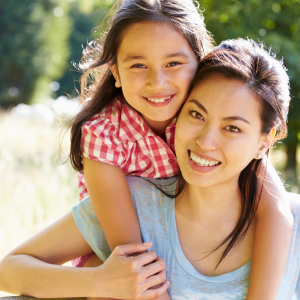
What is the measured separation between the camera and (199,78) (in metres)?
1.91

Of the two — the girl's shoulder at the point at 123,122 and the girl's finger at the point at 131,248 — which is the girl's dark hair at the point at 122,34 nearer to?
the girl's shoulder at the point at 123,122

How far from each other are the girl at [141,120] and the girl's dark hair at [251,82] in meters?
0.08

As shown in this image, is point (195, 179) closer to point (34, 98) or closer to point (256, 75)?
point (256, 75)

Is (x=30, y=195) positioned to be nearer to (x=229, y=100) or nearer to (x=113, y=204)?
(x=113, y=204)

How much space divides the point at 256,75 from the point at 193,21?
649 millimetres

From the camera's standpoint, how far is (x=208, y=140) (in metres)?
1.72

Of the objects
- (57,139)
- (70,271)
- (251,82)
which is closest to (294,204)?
(251,82)

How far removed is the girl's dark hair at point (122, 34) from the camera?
7.00ft

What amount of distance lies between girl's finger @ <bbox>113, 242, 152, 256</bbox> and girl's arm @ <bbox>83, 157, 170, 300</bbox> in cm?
9

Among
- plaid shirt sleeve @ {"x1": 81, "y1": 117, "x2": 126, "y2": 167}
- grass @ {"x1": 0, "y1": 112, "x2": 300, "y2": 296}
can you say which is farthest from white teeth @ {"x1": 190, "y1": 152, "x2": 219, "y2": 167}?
grass @ {"x1": 0, "y1": 112, "x2": 300, "y2": 296}

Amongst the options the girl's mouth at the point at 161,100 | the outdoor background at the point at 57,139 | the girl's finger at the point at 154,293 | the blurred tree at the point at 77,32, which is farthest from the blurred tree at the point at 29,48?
the girl's finger at the point at 154,293

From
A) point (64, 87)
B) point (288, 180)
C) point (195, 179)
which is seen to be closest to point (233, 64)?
point (195, 179)

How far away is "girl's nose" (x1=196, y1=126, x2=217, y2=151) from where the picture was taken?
1.72m

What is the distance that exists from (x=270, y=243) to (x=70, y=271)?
0.97 meters
